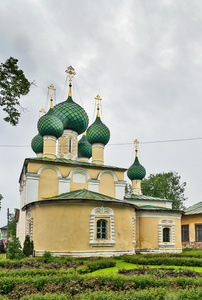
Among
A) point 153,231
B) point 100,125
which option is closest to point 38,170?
point 100,125

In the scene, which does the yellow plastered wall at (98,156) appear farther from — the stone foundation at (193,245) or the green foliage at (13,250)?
the stone foundation at (193,245)

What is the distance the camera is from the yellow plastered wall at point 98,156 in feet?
65.7

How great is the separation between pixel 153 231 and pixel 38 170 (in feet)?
24.8

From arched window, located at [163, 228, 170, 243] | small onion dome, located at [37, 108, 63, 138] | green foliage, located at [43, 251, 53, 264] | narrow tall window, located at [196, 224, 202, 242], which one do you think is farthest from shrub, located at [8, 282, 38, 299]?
narrow tall window, located at [196, 224, 202, 242]

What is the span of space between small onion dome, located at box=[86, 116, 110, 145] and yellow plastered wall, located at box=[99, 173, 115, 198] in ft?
8.50

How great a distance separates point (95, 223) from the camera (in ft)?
47.6

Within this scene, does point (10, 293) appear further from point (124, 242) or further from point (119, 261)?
point (124, 242)

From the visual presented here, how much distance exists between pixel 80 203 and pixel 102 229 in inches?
67.0

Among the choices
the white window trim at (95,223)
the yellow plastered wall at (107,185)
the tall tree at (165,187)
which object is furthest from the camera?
the tall tree at (165,187)

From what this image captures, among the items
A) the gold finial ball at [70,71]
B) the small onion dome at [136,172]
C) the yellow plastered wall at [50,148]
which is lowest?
the small onion dome at [136,172]

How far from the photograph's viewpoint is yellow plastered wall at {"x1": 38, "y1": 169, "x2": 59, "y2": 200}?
55.1 ft

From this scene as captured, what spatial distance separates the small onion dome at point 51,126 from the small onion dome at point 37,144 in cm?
429

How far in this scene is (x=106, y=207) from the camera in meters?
14.8

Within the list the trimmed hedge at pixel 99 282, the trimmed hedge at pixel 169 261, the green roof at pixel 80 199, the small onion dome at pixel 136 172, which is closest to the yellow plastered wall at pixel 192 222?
the small onion dome at pixel 136 172
